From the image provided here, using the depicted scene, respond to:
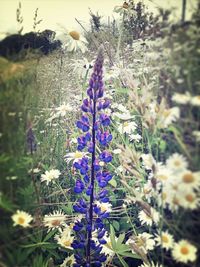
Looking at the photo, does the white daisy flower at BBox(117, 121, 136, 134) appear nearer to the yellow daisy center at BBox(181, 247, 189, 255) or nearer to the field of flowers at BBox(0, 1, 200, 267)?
the field of flowers at BBox(0, 1, 200, 267)

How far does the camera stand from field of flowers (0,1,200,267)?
2.10 ft

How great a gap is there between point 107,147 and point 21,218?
38 centimetres

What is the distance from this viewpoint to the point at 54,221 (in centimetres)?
88

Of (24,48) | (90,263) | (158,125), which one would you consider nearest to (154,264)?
(90,263)

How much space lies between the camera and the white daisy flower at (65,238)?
2.91ft

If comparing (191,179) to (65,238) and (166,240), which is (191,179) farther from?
(65,238)

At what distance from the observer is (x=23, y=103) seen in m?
0.78

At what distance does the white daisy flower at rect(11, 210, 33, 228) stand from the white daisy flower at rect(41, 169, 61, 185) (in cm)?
15

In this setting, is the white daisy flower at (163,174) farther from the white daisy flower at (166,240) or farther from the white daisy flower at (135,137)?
the white daisy flower at (135,137)

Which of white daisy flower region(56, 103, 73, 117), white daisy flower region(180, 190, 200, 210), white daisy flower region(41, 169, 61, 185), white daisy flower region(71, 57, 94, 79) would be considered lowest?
white daisy flower region(41, 169, 61, 185)

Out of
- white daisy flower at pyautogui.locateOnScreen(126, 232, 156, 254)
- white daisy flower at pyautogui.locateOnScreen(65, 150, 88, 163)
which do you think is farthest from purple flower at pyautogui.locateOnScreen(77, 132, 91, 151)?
white daisy flower at pyautogui.locateOnScreen(126, 232, 156, 254)

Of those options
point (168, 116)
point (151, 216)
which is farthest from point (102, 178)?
point (168, 116)

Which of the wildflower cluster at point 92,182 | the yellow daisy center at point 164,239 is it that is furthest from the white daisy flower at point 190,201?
the wildflower cluster at point 92,182

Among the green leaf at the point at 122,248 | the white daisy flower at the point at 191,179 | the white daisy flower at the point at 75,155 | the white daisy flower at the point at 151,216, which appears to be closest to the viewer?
the white daisy flower at the point at 191,179
